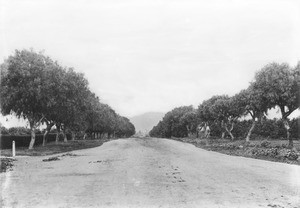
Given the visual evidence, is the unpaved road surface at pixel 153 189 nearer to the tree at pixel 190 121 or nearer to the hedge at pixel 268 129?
the hedge at pixel 268 129

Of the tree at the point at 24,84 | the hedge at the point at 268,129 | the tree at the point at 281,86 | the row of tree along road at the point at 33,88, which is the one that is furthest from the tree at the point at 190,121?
the tree at the point at 24,84

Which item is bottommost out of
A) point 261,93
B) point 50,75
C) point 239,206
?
point 239,206

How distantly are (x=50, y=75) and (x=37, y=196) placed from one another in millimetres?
28378

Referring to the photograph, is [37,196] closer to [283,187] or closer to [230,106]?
[283,187]

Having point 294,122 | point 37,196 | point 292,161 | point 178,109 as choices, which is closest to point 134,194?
point 37,196

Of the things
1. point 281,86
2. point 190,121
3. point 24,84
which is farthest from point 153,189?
point 190,121

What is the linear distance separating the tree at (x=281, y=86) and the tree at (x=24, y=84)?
20.9 meters

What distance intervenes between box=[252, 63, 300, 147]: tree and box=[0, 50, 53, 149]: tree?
20.9m

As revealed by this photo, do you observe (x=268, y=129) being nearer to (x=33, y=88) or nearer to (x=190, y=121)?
(x=190, y=121)

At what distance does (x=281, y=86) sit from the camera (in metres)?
32.3

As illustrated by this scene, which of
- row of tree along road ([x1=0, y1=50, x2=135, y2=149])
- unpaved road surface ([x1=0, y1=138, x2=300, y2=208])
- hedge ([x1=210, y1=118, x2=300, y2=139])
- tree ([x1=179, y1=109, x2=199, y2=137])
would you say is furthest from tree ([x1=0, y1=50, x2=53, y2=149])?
tree ([x1=179, y1=109, x2=199, y2=137])

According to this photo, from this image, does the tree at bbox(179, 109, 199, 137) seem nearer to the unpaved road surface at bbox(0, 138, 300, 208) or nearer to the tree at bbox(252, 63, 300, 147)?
the tree at bbox(252, 63, 300, 147)

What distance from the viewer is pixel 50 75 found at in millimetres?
37250

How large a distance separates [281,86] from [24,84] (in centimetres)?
2382
